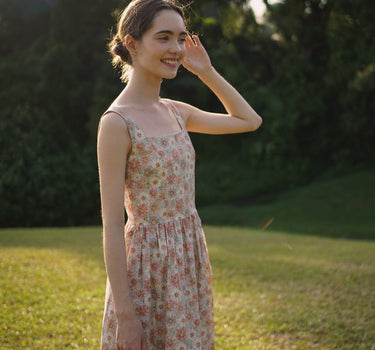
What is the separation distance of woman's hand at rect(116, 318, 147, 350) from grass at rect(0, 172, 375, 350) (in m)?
2.11

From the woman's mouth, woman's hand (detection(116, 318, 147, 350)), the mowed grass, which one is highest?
the woman's mouth

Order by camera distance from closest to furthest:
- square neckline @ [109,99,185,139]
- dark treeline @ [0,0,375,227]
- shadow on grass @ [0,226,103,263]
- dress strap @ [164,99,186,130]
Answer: square neckline @ [109,99,185,139], dress strap @ [164,99,186,130], shadow on grass @ [0,226,103,263], dark treeline @ [0,0,375,227]

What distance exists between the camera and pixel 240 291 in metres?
4.94

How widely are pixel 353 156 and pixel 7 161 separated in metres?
11.1

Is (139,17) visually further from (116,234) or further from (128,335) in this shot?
(128,335)

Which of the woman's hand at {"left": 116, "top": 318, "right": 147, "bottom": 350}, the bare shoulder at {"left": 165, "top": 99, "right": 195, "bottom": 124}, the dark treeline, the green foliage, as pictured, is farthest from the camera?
the dark treeline

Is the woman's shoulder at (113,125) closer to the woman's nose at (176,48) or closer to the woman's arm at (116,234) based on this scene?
the woman's arm at (116,234)

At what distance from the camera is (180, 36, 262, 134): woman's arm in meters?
2.04

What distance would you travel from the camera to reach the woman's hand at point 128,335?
4.99 feet

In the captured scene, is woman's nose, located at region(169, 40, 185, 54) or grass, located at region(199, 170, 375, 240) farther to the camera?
grass, located at region(199, 170, 375, 240)

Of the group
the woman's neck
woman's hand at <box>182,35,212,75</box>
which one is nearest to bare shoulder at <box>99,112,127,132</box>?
the woman's neck

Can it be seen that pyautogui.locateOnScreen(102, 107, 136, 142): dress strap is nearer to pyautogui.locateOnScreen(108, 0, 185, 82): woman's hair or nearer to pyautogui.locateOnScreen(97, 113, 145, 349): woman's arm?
pyautogui.locateOnScreen(97, 113, 145, 349): woman's arm

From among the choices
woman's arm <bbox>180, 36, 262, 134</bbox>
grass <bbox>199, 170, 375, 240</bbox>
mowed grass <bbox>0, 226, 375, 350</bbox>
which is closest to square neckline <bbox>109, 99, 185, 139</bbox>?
woman's arm <bbox>180, 36, 262, 134</bbox>

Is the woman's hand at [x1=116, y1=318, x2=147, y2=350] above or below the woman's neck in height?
below
